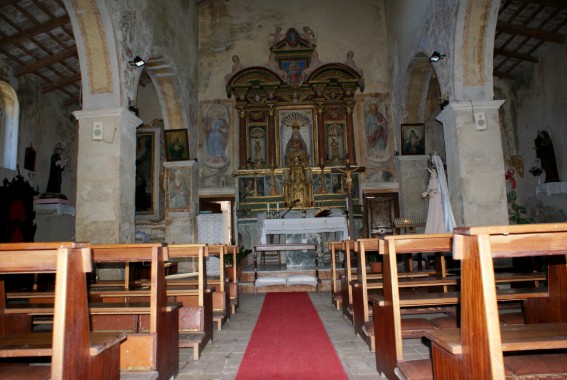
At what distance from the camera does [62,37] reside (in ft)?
33.8

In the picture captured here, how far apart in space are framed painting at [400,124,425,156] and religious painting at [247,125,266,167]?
163 inches

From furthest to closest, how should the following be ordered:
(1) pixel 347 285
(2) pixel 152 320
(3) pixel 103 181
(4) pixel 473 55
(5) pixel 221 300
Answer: (4) pixel 473 55
(3) pixel 103 181
(1) pixel 347 285
(5) pixel 221 300
(2) pixel 152 320

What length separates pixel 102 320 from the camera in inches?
138

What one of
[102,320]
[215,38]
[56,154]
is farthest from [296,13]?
[102,320]

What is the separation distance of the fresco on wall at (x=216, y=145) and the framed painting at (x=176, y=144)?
89cm

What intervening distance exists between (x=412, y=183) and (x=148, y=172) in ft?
26.7

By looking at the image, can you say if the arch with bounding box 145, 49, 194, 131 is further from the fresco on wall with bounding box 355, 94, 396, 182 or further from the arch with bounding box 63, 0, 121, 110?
the fresco on wall with bounding box 355, 94, 396, 182

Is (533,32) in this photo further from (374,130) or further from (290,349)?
(290,349)

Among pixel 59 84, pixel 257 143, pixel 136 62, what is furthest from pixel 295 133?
pixel 59 84

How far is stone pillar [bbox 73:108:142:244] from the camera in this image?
6.67 m

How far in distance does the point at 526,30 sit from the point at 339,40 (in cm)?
535

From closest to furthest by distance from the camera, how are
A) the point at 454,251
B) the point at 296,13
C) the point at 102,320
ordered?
the point at 454,251, the point at 102,320, the point at 296,13

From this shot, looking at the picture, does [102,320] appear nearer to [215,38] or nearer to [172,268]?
[172,268]

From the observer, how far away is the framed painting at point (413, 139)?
11.6 meters
